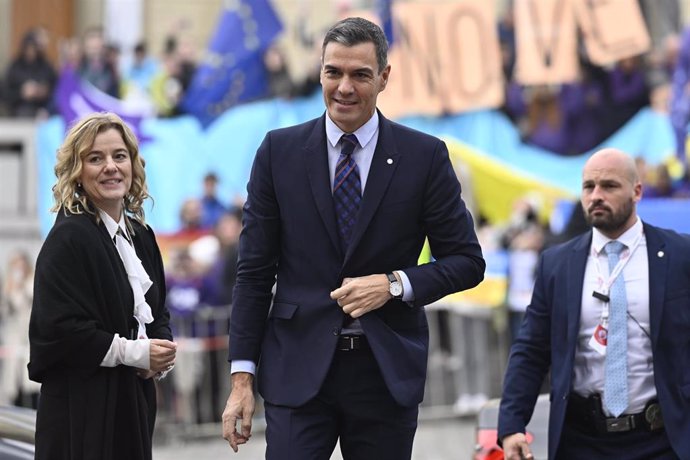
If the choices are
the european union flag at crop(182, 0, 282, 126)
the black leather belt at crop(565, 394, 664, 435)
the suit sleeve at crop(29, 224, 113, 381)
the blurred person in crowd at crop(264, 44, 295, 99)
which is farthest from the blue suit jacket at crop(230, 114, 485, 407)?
the european union flag at crop(182, 0, 282, 126)

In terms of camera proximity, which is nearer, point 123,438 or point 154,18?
point 123,438

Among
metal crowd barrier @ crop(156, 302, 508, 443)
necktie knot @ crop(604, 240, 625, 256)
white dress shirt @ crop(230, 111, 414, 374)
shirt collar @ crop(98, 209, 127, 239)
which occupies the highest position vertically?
white dress shirt @ crop(230, 111, 414, 374)

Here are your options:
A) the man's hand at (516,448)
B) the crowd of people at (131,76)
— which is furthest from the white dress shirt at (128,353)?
the crowd of people at (131,76)

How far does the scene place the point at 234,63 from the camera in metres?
16.0

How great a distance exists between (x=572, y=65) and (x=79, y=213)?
10.7m

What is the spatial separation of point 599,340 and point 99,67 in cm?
1195

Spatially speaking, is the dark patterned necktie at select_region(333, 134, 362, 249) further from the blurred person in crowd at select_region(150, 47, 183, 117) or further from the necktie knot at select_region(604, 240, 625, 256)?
the blurred person in crowd at select_region(150, 47, 183, 117)

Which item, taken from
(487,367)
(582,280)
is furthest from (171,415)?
(582,280)

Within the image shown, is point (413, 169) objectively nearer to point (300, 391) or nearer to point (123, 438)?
point (300, 391)

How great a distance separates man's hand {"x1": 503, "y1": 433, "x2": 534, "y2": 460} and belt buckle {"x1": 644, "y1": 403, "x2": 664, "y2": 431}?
0.47 m

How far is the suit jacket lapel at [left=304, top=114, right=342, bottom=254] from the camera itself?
16.0 ft

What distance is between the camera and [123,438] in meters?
4.99

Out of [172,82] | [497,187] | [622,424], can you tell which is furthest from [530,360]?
[172,82]

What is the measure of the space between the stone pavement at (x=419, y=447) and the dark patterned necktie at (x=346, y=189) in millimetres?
6504
